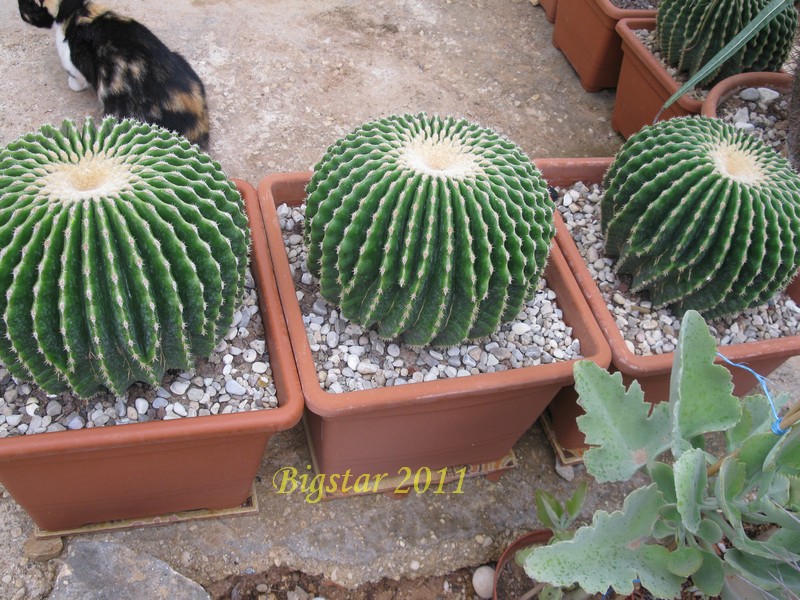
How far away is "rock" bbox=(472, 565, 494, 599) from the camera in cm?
208

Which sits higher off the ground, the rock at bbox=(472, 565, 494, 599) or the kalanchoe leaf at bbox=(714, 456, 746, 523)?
the kalanchoe leaf at bbox=(714, 456, 746, 523)

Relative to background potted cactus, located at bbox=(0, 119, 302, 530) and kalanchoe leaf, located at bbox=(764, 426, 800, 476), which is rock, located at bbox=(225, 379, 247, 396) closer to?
background potted cactus, located at bbox=(0, 119, 302, 530)

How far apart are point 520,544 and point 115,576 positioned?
3.55ft

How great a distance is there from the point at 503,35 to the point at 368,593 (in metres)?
3.07

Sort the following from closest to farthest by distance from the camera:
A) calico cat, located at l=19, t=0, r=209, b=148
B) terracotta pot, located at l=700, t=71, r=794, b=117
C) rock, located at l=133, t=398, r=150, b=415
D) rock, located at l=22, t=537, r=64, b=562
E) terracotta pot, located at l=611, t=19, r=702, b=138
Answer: rock, located at l=133, t=398, r=150, b=415
rock, located at l=22, t=537, r=64, b=562
calico cat, located at l=19, t=0, r=209, b=148
terracotta pot, located at l=700, t=71, r=794, b=117
terracotta pot, located at l=611, t=19, r=702, b=138

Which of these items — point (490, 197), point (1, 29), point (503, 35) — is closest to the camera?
point (490, 197)

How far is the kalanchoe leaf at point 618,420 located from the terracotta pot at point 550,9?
3.06 metres

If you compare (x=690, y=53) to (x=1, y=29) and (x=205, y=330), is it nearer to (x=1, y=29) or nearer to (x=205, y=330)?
(x=205, y=330)

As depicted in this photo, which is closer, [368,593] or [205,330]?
[205,330]

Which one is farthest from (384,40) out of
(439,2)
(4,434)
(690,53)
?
(4,434)

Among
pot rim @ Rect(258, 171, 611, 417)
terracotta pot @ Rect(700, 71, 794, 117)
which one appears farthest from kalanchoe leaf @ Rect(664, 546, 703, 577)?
terracotta pot @ Rect(700, 71, 794, 117)

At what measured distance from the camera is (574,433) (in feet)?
7.36

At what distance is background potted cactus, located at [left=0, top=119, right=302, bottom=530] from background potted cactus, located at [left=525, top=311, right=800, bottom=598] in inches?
27.8

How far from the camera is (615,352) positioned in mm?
1948
